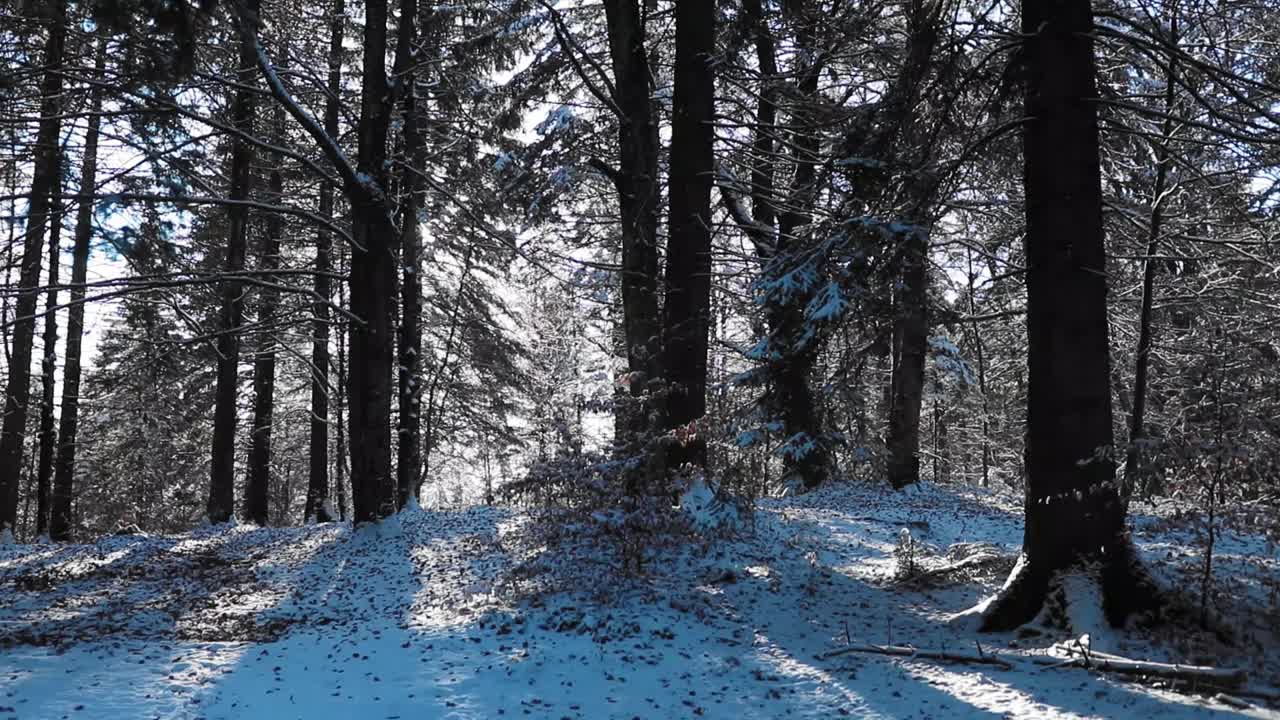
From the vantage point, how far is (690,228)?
1017cm

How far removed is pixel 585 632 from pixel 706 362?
438cm

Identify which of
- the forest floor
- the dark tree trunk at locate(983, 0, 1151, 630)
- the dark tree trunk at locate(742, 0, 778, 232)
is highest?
the dark tree trunk at locate(742, 0, 778, 232)

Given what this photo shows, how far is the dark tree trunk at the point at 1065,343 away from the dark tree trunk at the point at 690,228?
413 centimetres

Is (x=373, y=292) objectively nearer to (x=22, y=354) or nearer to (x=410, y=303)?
(x=410, y=303)

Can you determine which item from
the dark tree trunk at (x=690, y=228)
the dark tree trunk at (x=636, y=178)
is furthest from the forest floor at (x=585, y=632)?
the dark tree trunk at (x=636, y=178)

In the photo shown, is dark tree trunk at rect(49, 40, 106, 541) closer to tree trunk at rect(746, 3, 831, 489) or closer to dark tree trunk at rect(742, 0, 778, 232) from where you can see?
dark tree trunk at rect(742, 0, 778, 232)

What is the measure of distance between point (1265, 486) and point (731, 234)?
9.61 m

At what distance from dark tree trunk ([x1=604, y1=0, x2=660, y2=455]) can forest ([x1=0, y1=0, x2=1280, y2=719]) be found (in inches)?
2.4

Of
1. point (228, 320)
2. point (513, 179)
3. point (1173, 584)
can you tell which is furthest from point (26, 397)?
point (1173, 584)

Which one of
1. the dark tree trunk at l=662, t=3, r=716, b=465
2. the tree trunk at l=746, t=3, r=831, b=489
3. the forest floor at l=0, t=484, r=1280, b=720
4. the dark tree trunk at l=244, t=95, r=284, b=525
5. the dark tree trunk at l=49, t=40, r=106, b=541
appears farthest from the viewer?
the dark tree trunk at l=244, t=95, r=284, b=525

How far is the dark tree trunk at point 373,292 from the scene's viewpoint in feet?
39.9

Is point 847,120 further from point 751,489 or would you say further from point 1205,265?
point 1205,265

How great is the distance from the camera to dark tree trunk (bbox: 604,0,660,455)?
34.8 feet

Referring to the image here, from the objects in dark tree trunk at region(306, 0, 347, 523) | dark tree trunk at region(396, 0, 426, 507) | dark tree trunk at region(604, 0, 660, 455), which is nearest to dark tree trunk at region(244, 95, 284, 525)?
dark tree trunk at region(306, 0, 347, 523)
